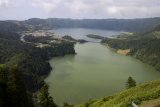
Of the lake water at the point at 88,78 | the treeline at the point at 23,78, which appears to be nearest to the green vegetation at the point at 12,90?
the treeline at the point at 23,78

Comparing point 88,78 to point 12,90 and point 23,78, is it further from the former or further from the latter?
point 12,90

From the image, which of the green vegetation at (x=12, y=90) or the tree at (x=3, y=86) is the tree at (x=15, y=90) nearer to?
the green vegetation at (x=12, y=90)

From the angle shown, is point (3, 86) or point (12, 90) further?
point (3, 86)

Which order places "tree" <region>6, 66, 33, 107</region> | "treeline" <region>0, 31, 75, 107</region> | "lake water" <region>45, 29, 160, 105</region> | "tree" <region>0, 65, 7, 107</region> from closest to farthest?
"tree" <region>0, 65, 7, 107</region> → "tree" <region>6, 66, 33, 107</region> → "treeline" <region>0, 31, 75, 107</region> → "lake water" <region>45, 29, 160, 105</region>

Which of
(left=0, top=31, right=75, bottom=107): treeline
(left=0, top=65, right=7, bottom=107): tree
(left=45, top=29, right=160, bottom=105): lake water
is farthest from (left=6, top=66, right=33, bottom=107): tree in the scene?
(left=45, top=29, right=160, bottom=105): lake water

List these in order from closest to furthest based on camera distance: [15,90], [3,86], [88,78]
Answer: [15,90], [3,86], [88,78]

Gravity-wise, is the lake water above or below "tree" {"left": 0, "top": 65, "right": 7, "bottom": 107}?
below

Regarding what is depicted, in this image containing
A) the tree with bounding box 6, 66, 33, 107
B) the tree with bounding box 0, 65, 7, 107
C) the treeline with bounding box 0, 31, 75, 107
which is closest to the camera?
the tree with bounding box 0, 65, 7, 107

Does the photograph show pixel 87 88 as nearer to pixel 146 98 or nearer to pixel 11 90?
pixel 11 90

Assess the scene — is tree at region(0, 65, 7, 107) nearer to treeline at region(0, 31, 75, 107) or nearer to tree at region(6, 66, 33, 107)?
treeline at region(0, 31, 75, 107)

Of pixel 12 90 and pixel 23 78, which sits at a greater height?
pixel 12 90

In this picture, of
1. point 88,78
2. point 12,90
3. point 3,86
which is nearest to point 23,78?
point 88,78
